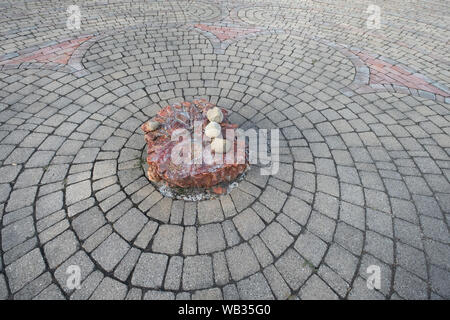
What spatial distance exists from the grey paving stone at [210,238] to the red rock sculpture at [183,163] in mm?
523

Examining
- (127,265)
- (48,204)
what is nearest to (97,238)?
(127,265)

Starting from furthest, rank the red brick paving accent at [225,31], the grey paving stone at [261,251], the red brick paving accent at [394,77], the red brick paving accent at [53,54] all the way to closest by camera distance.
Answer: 1. the red brick paving accent at [225,31]
2. the red brick paving accent at [53,54]
3. the red brick paving accent at [394,77]
4. the grey paving stone at [261,251]

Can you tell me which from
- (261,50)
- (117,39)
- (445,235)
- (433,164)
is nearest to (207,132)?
(445,235)

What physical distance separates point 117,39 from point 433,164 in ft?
22.0

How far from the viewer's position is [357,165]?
11.0 feet

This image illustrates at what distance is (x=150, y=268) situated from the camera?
237 centimetres

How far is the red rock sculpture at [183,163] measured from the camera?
280 centimetres

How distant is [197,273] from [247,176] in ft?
Result: 4.31

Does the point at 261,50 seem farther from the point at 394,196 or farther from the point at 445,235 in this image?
the point at 445,235

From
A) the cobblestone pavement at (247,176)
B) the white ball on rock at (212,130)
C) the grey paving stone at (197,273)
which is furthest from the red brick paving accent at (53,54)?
the grey paving stone at (197,273)

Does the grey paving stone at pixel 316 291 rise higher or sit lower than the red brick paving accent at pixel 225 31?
lower

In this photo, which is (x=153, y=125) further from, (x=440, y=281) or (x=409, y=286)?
(x=440, y=281)

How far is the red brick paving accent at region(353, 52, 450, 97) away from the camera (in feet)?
15.8

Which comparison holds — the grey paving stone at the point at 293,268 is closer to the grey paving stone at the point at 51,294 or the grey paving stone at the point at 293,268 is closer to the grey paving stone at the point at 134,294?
the grey paving stone at the point at 134,294
